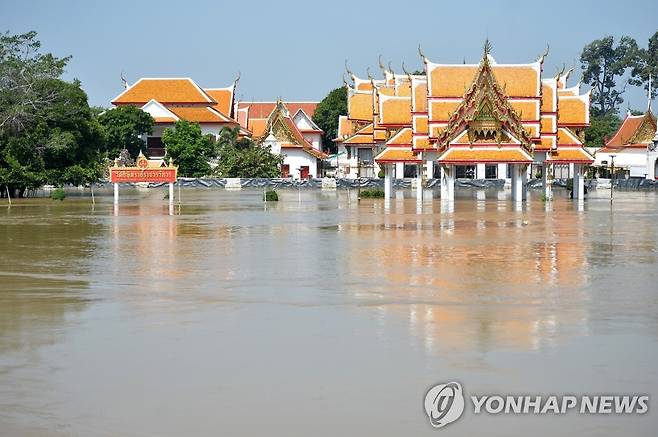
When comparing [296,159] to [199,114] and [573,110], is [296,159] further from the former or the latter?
[573,110]

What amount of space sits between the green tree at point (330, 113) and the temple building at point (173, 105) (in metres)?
13.6

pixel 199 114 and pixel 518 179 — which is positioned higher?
pixel 199 114

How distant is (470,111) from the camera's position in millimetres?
49000

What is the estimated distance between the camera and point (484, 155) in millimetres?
48219

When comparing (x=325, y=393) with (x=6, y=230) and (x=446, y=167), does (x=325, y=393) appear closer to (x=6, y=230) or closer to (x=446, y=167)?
(x=6, y=230)

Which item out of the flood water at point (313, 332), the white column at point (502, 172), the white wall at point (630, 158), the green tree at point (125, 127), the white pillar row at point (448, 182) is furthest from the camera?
the white wall at point (630, 158)

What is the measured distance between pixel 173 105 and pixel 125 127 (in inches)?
550

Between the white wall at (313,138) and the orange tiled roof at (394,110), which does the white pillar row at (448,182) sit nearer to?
the orange tiled roof at (394,110)

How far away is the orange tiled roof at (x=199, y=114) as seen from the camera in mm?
101562

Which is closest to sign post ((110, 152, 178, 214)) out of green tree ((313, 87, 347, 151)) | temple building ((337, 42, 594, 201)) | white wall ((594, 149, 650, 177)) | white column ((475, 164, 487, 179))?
temple building ((337, 42, 594, 201))

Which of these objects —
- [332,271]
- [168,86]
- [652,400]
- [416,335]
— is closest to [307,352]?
[416,335]

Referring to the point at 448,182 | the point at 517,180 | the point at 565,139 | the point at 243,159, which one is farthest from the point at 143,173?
the point at 243,159

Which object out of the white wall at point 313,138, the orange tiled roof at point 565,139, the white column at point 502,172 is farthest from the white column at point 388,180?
the white wall at point 313,138

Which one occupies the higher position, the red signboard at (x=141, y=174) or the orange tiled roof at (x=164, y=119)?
the orange tiled roof at (x=164, y=119)
